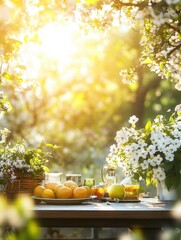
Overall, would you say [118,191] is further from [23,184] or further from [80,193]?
[23,184]

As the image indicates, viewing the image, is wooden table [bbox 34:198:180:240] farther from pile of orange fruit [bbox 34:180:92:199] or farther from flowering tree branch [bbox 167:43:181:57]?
flowering tree branch [bbox 167:43:181:57]

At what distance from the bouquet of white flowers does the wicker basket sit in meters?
0.55

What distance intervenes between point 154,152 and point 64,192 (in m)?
0.56

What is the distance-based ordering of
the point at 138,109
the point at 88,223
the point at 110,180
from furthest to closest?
1. the point at 138,109
2. the point at 110,180
3. the point at 88,223

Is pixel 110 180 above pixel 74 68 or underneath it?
underneath

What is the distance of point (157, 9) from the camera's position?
7.46ft

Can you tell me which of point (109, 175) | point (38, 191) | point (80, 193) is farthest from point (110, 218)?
point (109, 175)

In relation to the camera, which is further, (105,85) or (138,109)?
(105,85)

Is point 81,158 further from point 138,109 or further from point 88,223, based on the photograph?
point 88,223

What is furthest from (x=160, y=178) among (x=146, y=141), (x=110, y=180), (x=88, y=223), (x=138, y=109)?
(x=138, y=109)

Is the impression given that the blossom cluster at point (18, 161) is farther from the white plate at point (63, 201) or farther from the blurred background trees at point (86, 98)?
the blurred background trees at point (86, 98)

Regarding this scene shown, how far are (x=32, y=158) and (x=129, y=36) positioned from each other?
683 centimetres

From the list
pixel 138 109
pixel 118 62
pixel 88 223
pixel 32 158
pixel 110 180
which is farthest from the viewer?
pixel 118 62

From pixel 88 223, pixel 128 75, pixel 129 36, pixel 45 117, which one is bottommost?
pixel 88 223
